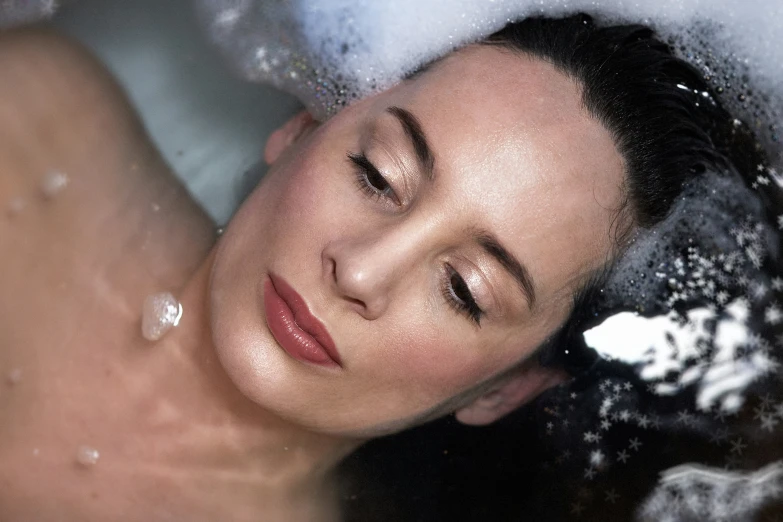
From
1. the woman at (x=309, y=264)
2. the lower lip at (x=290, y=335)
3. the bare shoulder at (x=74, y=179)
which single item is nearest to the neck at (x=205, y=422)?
the woman at (x=309, y=264)

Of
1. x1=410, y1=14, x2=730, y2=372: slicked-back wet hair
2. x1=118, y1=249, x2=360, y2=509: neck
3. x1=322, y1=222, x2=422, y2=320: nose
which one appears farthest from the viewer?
x1=118, y1=249, x2=360, y2=509: neck

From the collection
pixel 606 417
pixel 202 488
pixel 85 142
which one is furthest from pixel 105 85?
pixel 606 417

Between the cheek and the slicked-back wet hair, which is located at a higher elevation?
the slicked-back wet hair

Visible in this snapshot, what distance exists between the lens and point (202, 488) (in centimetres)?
103

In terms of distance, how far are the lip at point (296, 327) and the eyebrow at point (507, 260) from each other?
0.19 m

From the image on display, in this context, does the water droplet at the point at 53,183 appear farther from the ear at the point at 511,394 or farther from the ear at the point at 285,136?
the ear at the point at 511,394

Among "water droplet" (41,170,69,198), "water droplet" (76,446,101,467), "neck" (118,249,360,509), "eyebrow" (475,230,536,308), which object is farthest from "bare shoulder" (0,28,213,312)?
"eyebrow" (475,230,536,308)

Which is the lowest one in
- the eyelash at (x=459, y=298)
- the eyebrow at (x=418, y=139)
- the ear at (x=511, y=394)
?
the ear at (x=511, y=394)

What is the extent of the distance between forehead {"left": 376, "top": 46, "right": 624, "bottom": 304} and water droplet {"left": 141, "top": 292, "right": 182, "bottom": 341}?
41cm

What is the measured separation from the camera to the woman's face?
0.80m

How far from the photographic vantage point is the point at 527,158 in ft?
2.69

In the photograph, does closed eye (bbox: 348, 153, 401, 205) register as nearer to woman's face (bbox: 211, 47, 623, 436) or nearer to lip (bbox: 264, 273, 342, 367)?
woman's face (bbox: 211, 47, 623, 436)

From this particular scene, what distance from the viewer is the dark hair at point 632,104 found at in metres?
0.91

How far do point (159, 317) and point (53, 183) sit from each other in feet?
0.81
